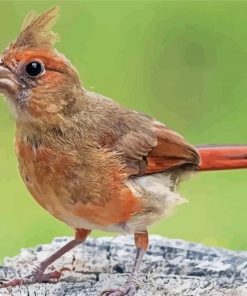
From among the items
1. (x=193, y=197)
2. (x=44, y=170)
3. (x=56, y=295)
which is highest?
(x=193, y=197)

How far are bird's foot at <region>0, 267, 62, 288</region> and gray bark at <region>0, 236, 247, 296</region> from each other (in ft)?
0.09

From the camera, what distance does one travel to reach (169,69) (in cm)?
723

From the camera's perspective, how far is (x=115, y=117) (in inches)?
159

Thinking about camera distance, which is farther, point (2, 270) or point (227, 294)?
point (2, 270)

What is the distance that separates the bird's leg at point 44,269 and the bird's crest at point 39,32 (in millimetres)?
741

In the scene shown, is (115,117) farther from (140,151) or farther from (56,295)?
(56,295)

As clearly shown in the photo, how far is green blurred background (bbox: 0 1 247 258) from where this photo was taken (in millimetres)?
6508

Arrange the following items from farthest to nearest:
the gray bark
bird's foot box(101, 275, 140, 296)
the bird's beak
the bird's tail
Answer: the bird's tail → the gray bark → bird's foot box(101, 275, 140, 296) → the bird's beak

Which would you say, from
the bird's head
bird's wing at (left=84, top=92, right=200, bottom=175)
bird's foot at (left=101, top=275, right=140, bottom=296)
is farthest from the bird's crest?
bird's foot at (left=101, top=275, right=140, bottom=296)

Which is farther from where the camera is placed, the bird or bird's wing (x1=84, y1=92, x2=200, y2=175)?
bird's wing (x1=84, y1=92, x2=200, y2=175)

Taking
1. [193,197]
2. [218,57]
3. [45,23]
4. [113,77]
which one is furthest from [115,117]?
[218,57]

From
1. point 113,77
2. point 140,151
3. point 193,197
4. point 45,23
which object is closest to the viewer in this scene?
point 45,23

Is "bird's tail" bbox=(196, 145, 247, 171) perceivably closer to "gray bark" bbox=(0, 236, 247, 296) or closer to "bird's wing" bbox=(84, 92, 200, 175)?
"bird's wing" bbox=(84, 92, 200, 175)

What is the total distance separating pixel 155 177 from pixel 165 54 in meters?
3.26
